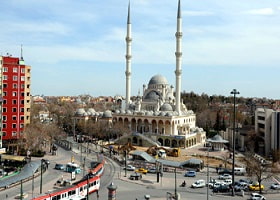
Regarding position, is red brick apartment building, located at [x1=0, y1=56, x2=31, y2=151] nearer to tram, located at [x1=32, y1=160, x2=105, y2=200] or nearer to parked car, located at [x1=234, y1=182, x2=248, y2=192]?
tram, located at [x1=32, y1=160, x2=105, y2=200]

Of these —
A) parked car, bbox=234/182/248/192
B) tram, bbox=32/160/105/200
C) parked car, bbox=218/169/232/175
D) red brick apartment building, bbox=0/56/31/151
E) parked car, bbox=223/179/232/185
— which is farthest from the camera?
red brick apartment building, bbox=0/56/31/151

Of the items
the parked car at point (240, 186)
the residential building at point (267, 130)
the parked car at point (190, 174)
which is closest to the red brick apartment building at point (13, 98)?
the parked car at point (190, 174)

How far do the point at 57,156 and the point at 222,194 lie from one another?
23.0 m

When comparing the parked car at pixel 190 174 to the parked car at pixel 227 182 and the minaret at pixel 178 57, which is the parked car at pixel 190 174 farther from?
the minaret at pixel 178 57

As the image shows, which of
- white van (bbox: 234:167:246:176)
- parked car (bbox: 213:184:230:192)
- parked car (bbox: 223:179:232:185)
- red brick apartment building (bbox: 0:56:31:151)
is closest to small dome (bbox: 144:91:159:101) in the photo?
red brick apartment building (bbox: 0:56:31:151)

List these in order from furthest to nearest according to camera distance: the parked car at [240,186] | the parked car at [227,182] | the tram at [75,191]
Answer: the parked car at [227,182], the parked car at [240,186], the tram at [75,191]

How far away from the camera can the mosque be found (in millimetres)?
55719

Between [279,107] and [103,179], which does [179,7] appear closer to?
[279,107]

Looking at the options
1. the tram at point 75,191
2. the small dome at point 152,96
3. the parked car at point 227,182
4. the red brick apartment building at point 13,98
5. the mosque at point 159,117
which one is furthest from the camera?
the small dome at point 152,96

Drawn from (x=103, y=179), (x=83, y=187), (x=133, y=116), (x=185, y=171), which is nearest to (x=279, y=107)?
(x=185, y=171)

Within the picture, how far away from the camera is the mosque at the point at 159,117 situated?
5572cm

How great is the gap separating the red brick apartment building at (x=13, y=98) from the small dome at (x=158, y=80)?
31282mm

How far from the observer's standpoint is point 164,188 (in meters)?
27.9

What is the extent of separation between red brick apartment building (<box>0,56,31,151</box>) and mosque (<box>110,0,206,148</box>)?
1725cm
